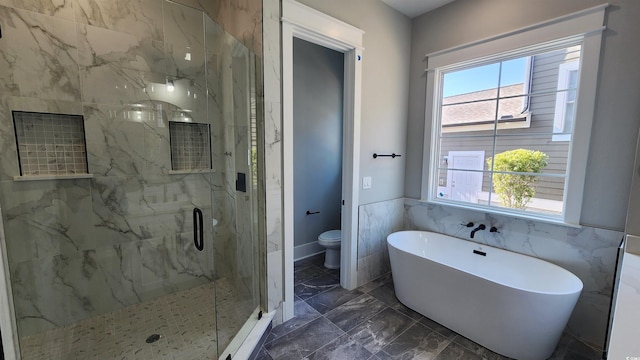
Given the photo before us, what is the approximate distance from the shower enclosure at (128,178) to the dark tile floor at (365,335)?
0.39m

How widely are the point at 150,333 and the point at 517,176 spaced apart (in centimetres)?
335

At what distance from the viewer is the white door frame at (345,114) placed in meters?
1.99

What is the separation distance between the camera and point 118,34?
206cm

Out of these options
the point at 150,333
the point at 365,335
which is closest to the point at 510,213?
the point at 365,335

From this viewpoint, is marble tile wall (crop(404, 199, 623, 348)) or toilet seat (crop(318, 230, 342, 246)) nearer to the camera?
marble tile wall (crop(404, 199, 623, 348))

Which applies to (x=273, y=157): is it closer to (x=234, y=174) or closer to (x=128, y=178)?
(x=234, y=174)

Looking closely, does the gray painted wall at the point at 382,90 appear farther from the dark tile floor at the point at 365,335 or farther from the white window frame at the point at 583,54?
the dark tile floor at the point at 365,335

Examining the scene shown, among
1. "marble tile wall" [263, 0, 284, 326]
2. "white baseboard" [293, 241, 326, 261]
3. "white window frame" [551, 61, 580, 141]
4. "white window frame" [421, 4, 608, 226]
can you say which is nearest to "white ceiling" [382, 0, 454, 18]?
"white window frame" [421, 4, 608, 226]

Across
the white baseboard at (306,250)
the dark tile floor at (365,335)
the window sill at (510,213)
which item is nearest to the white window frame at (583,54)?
the window sill at (510,213)

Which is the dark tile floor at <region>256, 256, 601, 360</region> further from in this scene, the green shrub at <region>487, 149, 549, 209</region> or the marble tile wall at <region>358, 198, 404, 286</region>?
the green shrub at <region>487, 149, 549, 209</region>

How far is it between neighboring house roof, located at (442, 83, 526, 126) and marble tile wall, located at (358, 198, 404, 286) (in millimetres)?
1083

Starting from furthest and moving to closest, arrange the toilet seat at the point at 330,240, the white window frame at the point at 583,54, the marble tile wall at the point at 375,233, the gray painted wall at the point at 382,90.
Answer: the toilet seat at the point at 330,240 → the marble tile wall at the point at 375,233 → the gray painted wall at the point at 382,90 → the white window frame at the point at 583,54

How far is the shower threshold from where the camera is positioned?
1.75 meters

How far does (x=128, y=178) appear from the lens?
2.20 meters
